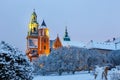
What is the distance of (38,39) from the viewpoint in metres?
151

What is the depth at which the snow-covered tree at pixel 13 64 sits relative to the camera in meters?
12.2

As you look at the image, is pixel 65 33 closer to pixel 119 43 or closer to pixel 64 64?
pixel 119 43

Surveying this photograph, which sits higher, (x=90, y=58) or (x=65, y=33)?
(x=65, y=33)

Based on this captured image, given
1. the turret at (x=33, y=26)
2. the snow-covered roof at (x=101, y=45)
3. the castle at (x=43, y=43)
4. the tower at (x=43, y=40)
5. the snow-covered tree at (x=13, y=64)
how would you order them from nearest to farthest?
the snow-covered tree at (x=13, y=64), the snow-covered roof at (x=101, y=45), the castle at (x=43, y=43), the tower at (x=43, y=40), the turret at (x=33, y=26)

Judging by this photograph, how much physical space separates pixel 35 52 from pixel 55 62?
3377 inches

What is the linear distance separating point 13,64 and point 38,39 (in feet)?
454

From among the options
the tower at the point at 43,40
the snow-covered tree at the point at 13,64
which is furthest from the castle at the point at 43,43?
the snow-covered tree at the point at 13,64

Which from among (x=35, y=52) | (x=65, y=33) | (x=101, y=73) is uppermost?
(x=65, y=33)

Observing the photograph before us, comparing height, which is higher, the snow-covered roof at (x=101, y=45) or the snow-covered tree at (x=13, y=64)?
the snow-covered roof at (x=101, y=45)

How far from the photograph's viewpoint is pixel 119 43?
145 meters

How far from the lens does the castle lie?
142250mm

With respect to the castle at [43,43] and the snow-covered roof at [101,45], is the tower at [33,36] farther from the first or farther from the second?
the snow-covered roof at [101,45]

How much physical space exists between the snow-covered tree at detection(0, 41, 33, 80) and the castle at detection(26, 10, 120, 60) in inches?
4952

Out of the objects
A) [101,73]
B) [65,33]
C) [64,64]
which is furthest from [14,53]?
[65,33]
